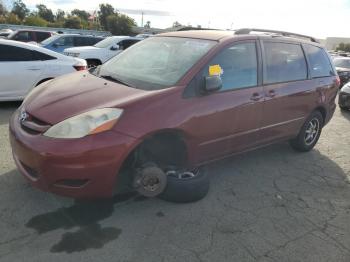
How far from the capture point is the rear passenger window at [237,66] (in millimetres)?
3959

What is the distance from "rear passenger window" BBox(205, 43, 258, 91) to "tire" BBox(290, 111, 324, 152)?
1.61 m

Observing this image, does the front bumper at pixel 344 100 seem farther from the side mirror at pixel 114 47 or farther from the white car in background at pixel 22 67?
the side mirror at pixel 114 47

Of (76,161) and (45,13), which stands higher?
(76,161)

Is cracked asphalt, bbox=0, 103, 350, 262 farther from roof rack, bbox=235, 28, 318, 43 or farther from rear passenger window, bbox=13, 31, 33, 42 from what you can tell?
rear passenger window, bbox=13, 31, 33, 42

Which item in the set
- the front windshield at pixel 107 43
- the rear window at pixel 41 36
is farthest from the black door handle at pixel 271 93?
the rear window at pixel 41 36

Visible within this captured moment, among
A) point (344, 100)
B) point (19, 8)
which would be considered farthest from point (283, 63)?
point (19, 8)

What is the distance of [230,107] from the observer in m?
3.97

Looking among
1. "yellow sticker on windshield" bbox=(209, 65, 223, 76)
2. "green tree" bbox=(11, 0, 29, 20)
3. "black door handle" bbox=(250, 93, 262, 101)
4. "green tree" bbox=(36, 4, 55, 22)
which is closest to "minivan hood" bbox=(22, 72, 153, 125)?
"yellow sticker on windshield" bbox=(209, 65, 223, 76)

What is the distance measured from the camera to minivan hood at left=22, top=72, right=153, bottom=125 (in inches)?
128

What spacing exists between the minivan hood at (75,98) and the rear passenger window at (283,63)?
1.80 metres

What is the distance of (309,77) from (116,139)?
334 centimetres

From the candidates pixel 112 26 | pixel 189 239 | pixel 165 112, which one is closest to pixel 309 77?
pixel 165 112

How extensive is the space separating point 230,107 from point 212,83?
0.44 meters

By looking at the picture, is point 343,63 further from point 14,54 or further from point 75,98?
point 75,98
